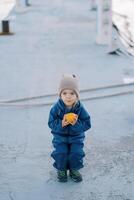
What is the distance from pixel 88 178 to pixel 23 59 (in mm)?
5741

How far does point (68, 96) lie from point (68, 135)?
0.39 meters

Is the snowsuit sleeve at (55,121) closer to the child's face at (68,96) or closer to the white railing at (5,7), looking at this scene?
the child's face at (68,96)

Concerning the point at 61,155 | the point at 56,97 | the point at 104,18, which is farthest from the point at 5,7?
the point at 61,155

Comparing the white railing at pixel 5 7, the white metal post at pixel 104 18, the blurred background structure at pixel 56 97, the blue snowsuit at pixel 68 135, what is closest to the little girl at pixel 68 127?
the blue snowsuit at pixel 68 135

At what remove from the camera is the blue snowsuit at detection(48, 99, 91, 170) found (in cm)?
468

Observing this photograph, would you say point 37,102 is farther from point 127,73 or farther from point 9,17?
point 9,17

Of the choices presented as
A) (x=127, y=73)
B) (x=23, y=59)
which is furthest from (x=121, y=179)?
(x=23, y=59)

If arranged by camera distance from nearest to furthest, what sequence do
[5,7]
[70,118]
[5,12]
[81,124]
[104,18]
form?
[70,118] < [81,124] < [104,18] < [5,12] < [5,7]

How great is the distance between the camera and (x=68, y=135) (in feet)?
15.6

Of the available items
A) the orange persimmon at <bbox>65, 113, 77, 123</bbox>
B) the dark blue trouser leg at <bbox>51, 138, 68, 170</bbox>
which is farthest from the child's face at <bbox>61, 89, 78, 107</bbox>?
the dark blue trouser leg at <bbox>51, 138, 68, 170</bbox>

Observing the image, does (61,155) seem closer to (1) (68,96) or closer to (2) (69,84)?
(1) (68,96)

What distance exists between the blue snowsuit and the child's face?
0.21ft

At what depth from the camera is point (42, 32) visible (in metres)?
13.7

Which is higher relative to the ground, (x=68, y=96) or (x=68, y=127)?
(x=68, y=96)
